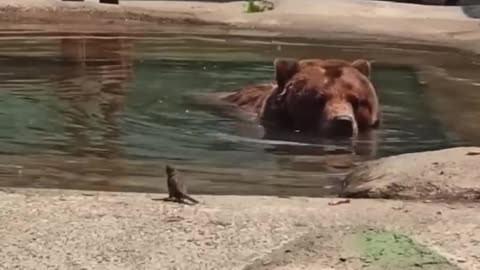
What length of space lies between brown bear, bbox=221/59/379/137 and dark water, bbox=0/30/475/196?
0.18m

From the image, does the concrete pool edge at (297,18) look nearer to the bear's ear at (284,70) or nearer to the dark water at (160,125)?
the dark water at (160,125)

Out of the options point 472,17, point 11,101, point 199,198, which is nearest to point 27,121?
point 11,101

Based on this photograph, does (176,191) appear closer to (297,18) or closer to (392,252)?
(392,252)

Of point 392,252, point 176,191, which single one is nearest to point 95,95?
point 176,191

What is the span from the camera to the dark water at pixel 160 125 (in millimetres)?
6184

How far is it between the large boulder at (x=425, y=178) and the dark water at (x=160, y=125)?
1.47ft

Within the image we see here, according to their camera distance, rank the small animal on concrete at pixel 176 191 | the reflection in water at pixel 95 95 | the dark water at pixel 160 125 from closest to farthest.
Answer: the small animal on concrete at pixel 176 191
the dark water at pixel 160 125
the reflection in water at pixel 95 95

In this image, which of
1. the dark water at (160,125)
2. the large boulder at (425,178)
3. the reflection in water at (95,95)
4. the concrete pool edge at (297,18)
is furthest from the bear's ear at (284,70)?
the concrete pool edge at (297,18)

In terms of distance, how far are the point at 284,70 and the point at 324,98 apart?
0.42 m

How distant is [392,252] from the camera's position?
3877 millimetres

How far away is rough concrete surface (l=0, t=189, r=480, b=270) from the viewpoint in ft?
12.6

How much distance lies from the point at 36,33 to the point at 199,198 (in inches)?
401

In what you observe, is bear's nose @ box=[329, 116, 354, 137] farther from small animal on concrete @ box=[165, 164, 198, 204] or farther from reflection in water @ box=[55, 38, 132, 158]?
small animal on concrete @ box=[165, 164, 198, 204]

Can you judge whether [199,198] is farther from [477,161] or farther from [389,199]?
[477,161]
